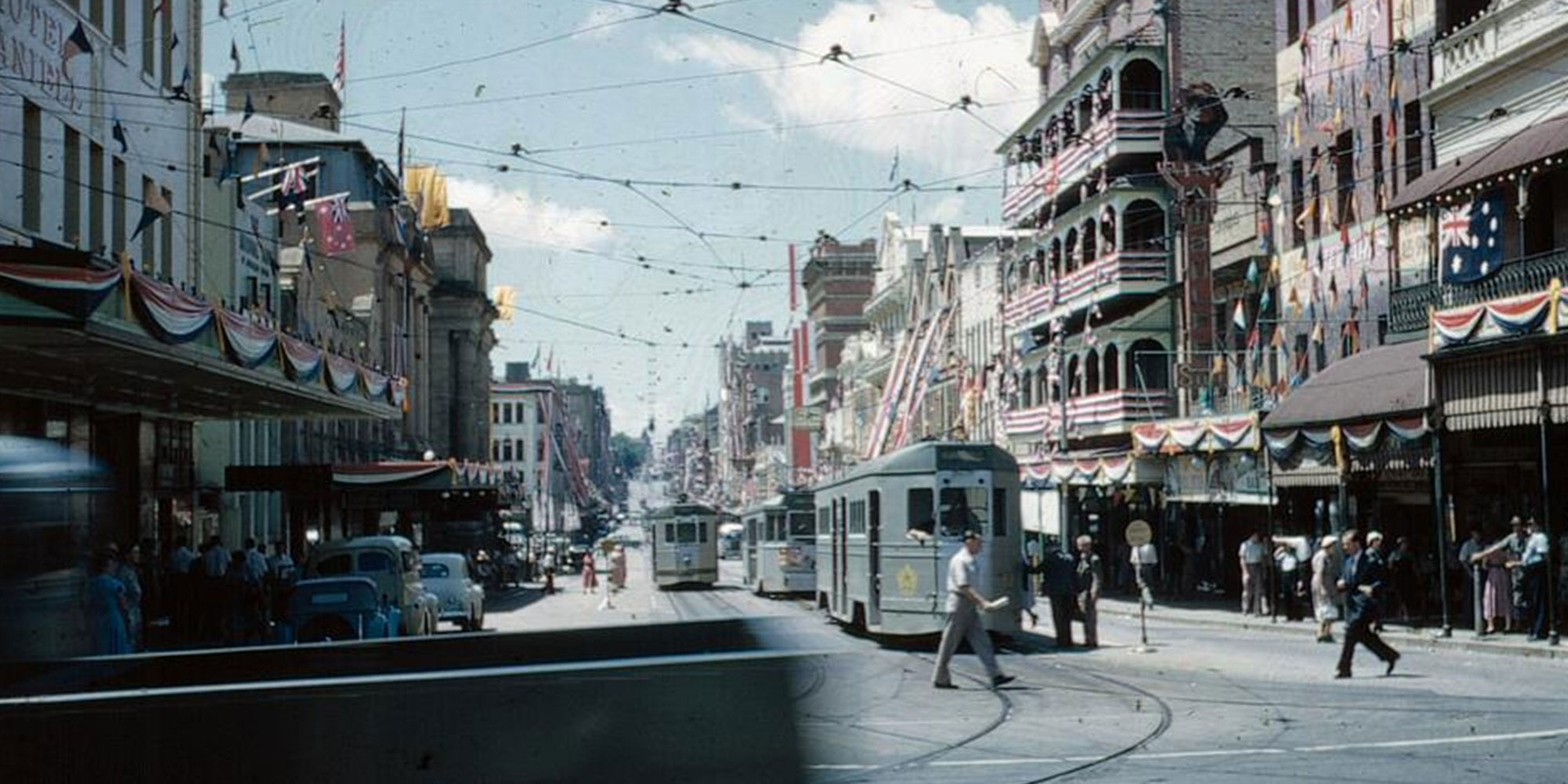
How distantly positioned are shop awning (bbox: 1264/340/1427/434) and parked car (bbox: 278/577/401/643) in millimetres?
16987

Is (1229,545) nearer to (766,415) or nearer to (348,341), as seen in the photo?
(348,341)

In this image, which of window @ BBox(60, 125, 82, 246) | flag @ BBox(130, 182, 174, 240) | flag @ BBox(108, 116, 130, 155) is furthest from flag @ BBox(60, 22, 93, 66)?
flag @ BBox(130, 182, 174, 240)

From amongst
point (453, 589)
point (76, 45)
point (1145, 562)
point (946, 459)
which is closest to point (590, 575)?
point (453, 589)

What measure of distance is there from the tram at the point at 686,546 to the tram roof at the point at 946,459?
117 ft

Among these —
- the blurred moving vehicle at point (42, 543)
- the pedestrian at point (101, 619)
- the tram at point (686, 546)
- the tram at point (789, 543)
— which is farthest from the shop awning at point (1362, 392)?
the tram at point (686, 546)

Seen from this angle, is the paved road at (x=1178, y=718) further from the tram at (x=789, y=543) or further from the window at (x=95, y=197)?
the tram at (x=789, y=543)

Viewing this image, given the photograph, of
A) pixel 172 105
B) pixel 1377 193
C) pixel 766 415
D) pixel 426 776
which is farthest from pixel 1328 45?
pixel 766 415

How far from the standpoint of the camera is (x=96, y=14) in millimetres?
32656

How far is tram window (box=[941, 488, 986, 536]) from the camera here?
2741 cm

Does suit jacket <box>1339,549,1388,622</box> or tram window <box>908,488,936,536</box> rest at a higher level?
tram window <box>908,488,936,536</box>

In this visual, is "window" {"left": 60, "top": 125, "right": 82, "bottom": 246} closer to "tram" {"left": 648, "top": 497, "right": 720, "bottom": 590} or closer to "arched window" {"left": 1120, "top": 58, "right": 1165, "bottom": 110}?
"arched window" {"left": 1120, "top": 58, "right": 1165, "bottom": 110}

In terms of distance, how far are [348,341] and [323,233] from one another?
15.1m

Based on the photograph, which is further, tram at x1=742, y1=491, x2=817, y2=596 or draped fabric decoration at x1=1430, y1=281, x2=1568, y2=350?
tram at x1=742, y1=491, x2=817, y2=596

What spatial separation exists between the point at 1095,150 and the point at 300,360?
98.1ft
